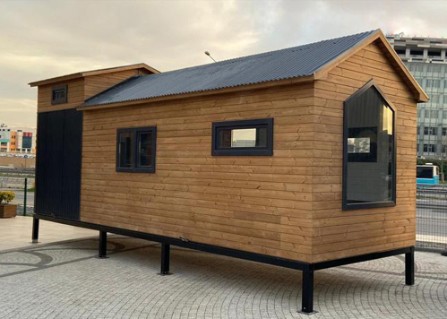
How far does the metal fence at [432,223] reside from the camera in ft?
45.1

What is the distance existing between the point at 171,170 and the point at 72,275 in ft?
9.30

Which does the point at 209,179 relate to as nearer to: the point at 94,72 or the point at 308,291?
the point at 308,291

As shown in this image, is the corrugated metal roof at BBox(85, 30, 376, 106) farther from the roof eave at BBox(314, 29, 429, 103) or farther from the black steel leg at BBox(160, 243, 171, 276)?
the black steel leg at BBox(160, 243, 171, 276)

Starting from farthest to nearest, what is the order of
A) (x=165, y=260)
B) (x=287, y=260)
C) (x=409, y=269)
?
(x=165, y=260) < (x=409, y=269) < (x=287, y=260)

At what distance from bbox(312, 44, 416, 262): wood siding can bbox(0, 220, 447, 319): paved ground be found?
A: 90cm

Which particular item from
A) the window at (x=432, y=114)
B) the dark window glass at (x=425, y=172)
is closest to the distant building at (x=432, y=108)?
the window at (x=432, y=114)

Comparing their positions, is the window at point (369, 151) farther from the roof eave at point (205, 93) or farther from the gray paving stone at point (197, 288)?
the gray paving stone at point (197, 288)

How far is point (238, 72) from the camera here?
31.8 feet

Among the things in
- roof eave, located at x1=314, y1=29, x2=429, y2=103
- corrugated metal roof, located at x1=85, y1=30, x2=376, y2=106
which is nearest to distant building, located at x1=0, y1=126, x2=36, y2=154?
corrugated metal roof, located at x1=85, y1=30, x2=376, y2=106

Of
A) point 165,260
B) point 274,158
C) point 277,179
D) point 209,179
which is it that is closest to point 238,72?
point 209,179

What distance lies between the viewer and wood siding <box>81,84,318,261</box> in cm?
770

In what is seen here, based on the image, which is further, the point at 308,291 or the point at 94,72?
the point at 94,72

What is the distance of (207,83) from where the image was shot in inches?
385

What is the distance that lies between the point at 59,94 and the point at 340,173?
866cm
